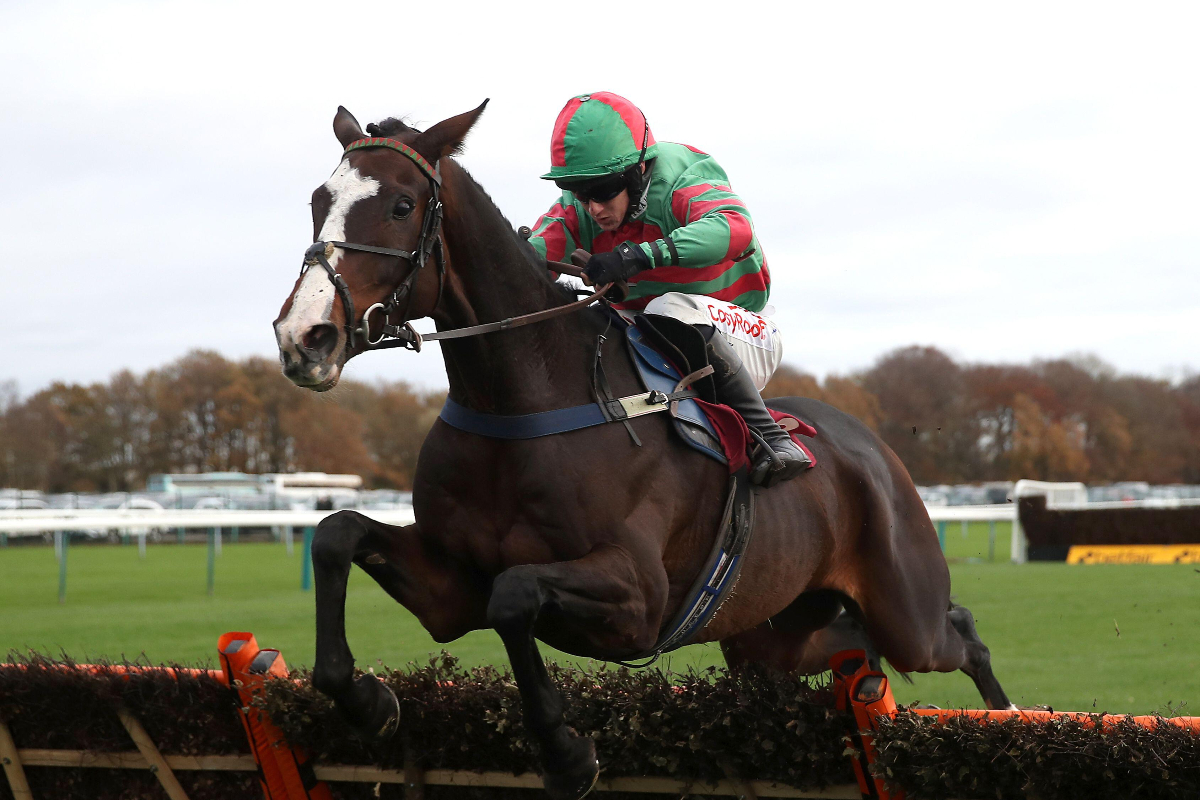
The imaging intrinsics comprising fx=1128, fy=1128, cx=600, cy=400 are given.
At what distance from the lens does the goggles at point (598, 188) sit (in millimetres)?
3404

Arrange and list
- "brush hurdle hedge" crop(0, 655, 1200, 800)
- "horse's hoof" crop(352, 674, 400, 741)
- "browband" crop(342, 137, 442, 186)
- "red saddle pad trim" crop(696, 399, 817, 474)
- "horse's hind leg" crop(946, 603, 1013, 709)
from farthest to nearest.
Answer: "horse's hind leg" crop(946, 603, 1013, 709) → "red saddle pad trim" crop(696, 399, 817, 474) → "horse's hoof" crop(352, 674, 400, 741) → "brush hurdle hedge" crop(0, 655, 1200, 800) → "browband" crop(342, 137, 442, 186)

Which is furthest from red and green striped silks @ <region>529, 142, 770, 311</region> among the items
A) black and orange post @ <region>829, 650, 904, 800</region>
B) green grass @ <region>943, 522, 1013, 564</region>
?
green grass @ <region>943, 522, 1013, 564</region>

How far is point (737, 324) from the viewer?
372 cm

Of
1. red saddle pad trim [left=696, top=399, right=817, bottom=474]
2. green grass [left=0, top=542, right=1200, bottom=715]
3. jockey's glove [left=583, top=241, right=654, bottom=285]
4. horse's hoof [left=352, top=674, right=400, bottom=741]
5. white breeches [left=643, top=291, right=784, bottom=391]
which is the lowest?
green grass [left=0, top=542, right=1200, bottom=715]

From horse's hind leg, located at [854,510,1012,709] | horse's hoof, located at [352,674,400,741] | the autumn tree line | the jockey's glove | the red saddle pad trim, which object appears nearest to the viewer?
horse's hoof, located at [352,674,400,741]

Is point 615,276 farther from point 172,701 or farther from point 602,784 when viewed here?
point 172,701

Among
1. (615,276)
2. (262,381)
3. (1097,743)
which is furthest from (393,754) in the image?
(262,381)

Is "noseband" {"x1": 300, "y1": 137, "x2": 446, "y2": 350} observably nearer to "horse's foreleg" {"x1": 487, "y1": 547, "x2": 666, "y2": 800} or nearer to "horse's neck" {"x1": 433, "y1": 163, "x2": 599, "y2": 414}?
"horse's neck" {"x1": 433, "y1": 163, "x2": 599, "y2": 414}

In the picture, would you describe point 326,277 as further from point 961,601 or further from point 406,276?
point 961,601

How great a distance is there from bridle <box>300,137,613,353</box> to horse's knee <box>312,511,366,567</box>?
0.52 m

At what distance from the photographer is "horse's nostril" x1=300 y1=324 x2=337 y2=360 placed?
2379 millimetres

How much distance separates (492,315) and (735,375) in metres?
0.94

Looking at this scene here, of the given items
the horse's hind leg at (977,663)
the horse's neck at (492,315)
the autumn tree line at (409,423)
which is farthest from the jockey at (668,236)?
the autumn tree line at (409,423)

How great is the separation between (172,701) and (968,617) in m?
3.04
